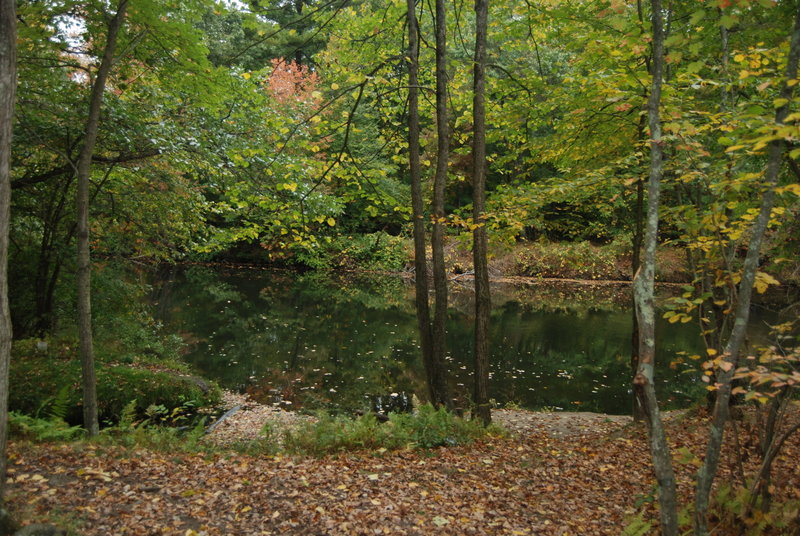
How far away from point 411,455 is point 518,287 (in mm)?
22096

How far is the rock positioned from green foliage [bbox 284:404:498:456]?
3.09 meters

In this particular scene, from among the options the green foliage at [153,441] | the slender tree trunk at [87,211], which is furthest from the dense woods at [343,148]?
the green foliage at [153,441]

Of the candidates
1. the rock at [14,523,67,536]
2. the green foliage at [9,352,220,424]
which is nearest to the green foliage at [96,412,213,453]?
the green foliage at [9,352,220,424]

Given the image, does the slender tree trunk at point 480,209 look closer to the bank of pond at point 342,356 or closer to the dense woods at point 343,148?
the dense woods at point 343,148

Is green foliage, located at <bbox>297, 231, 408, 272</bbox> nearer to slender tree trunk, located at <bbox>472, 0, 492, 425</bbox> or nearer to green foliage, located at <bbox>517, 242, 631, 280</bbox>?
green foliage, located at <bbox>517, 242, 631, 280</bbox>

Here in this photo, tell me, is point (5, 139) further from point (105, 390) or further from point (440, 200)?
point (105, 390)

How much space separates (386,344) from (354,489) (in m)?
10.1

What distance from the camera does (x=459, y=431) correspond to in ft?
23.3

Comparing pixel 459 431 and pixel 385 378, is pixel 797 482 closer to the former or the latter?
pixel 459 431

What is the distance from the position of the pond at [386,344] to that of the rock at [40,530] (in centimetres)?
659

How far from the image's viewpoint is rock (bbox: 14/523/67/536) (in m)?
3.34

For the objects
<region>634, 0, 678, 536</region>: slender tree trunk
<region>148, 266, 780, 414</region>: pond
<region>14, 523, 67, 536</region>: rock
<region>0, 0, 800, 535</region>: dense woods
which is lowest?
<region>148, 266, 780, 414</region>: pond

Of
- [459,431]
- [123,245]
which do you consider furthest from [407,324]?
[459,431]

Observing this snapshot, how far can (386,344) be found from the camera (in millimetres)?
15148
